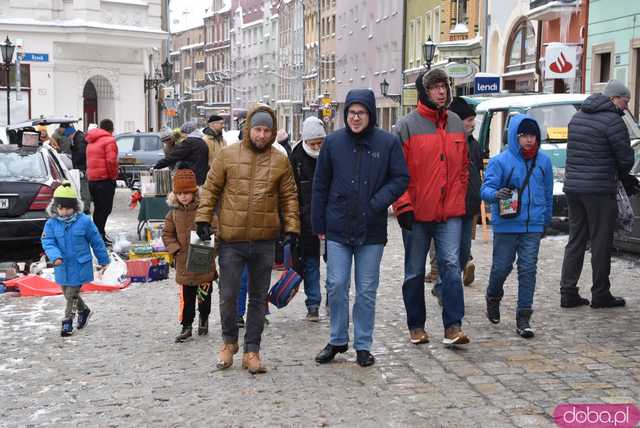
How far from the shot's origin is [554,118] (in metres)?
17.1

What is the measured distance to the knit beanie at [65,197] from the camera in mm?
8680

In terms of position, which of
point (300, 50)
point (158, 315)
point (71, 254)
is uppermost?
point (300, 50)

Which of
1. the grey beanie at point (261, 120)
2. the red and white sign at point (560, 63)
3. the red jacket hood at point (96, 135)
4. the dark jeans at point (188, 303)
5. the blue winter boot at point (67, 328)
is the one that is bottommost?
the blue winter boot at point (67, 328)

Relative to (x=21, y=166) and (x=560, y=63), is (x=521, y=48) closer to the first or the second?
(x=560, y=63)

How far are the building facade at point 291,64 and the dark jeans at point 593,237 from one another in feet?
259

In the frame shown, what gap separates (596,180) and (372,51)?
5447 cm

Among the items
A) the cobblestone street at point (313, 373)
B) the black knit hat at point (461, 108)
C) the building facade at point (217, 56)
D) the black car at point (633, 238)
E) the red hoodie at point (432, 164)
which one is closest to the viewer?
the cobblestone street at point (313, 373)

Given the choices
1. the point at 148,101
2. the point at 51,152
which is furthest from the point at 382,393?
the point at 148,101

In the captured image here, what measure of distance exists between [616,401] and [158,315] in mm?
4818

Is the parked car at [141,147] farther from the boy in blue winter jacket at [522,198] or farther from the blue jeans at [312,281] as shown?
the boy in blue winter jacket at [522,198]

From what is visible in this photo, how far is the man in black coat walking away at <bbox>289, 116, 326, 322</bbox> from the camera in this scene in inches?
344

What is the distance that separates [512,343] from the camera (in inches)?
308

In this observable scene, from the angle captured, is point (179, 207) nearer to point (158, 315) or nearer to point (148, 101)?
point (158, 315)

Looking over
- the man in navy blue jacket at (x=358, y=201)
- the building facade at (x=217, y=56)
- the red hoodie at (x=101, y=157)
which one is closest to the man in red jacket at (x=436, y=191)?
the man in navy blue jacket at (x=358, y=201)
